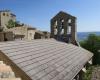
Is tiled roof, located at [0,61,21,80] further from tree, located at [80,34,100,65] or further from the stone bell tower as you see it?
tree, located at [80,34,100,65]

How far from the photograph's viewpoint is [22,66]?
7.18m

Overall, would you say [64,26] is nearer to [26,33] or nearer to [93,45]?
[93,45]

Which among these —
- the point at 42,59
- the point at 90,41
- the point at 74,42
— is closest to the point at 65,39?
the point at 74,42

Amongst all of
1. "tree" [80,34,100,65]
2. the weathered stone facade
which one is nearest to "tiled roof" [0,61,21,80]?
"tree" [80,34,100,65]

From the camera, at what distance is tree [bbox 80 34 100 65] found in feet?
94.3

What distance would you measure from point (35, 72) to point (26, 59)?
3.18ft

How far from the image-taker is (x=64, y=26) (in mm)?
21234

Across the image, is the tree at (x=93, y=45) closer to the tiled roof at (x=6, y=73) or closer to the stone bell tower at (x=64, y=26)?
the stone bell tower at (x=64, y=26)

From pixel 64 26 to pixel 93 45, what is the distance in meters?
10.7

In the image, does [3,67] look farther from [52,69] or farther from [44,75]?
[52,69]

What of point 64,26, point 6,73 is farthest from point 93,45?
point 6,73

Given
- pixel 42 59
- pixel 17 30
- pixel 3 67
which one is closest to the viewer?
pixel 3 67

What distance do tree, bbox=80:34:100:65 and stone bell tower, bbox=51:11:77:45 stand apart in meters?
7.67

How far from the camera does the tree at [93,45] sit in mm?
28750
